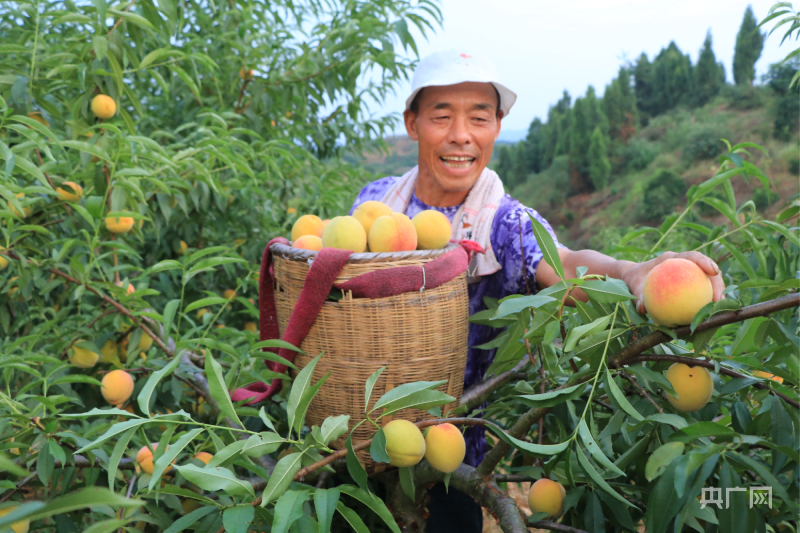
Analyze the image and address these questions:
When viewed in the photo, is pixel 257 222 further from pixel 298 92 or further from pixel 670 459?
pixel 670 459

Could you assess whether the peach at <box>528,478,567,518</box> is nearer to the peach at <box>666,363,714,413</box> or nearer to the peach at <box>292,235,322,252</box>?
the peach at <box>666,363,714,413</box>

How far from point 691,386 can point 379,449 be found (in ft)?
1.56

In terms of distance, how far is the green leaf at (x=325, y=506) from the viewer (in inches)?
26.7

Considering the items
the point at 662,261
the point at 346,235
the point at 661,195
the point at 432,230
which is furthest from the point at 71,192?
the point at 661,195

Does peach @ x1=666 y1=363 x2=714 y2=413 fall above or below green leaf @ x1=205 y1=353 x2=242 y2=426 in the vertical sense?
below

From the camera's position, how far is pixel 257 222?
2275 mm

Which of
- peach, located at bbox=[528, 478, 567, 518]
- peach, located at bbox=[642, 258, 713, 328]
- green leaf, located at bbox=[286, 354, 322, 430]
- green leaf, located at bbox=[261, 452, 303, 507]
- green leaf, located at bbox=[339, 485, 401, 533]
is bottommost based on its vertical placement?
peach, located at bbox=[528, 478, 567, 518]

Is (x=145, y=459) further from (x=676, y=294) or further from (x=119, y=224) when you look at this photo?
(x=676, y=294)

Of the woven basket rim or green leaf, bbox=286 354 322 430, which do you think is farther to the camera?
the woven basket rim

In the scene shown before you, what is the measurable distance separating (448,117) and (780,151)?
23085mm

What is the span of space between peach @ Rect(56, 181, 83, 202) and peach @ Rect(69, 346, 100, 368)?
42 centimetres

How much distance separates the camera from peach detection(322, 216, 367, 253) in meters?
1.04

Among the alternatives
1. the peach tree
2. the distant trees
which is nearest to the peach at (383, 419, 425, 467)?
the peach tree

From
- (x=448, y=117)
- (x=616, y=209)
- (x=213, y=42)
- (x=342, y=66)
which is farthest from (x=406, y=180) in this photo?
(x=616, y=209)
